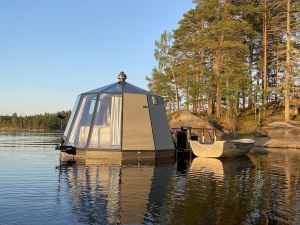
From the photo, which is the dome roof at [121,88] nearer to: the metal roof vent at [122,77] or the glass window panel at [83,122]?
the metal roof vent at [122,77]

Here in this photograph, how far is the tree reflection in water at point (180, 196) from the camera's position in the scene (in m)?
8.54

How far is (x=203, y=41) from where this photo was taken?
154ft

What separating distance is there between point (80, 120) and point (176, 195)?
42.9ft

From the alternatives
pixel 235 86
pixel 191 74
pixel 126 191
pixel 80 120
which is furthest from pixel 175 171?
pixel 191 74

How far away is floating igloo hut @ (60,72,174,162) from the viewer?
21.8m

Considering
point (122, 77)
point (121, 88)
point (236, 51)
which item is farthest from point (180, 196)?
Answer: point (236, 51)

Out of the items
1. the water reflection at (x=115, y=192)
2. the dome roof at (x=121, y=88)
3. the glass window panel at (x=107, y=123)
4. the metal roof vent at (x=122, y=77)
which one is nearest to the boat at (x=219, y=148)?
the dome roof at (x=121, y=88)

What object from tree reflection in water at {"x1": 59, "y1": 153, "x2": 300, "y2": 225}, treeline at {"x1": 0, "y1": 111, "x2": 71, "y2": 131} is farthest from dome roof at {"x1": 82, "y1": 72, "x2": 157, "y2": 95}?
treeline at {"x1": 0, "y1": 111, "x2": 71, "y2": 131}

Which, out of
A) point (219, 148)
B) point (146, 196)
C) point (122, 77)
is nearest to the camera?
point (146, 196)

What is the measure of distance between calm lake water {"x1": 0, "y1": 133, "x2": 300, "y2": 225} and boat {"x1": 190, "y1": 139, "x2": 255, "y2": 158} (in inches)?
291

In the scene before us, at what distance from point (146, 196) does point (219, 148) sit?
14.6 metres

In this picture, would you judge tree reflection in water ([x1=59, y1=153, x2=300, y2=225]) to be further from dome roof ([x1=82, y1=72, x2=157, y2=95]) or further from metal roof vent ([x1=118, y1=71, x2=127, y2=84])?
metal roof vent ([x1=118, y1=71, x2=127, y2=84])

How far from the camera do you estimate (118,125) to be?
877 inches

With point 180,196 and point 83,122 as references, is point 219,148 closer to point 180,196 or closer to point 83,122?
point 83,122
